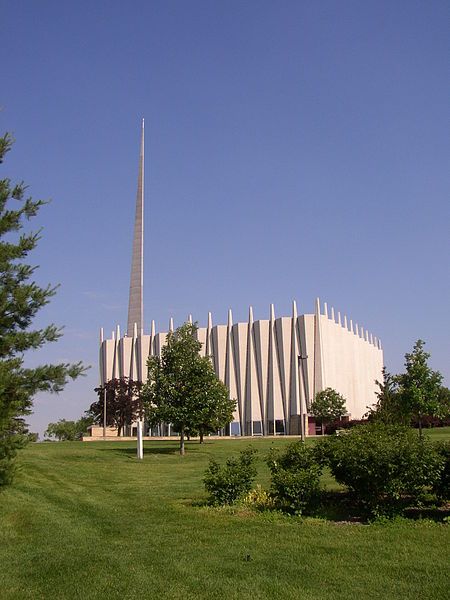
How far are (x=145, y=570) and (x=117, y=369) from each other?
270 feet

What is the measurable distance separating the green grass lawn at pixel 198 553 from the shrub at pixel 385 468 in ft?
2.07

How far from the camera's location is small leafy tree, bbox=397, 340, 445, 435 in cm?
3219

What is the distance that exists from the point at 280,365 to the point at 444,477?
6397 centimetres

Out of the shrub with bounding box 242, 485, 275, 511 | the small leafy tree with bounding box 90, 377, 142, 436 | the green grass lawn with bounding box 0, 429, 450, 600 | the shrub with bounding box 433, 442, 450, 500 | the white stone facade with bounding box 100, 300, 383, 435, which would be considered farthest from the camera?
the white stone facade with bounding box 100, 300, 383, 435

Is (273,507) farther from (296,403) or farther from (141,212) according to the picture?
(141,212)

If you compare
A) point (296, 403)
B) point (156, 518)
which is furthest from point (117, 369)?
point (156, 518)

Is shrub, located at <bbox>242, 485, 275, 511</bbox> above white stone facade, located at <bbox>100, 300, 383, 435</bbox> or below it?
below

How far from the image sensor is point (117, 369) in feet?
297

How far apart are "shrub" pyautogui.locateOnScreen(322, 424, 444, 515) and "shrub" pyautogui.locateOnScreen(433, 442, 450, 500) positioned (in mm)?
Answer: 183

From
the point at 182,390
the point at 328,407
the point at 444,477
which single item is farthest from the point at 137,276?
the point at 444,477

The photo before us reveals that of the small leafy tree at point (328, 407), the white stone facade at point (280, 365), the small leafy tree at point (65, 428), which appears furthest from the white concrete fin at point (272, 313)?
the small leafy tree at point (65, 428)

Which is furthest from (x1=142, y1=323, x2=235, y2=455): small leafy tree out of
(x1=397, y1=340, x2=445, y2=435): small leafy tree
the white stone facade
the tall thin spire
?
the tall thin spire

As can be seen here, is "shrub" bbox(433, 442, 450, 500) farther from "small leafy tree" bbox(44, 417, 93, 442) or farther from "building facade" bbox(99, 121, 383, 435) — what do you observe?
"small leafy tree" bbox(44, 417, 93, 442)

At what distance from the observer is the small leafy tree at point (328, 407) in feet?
214
